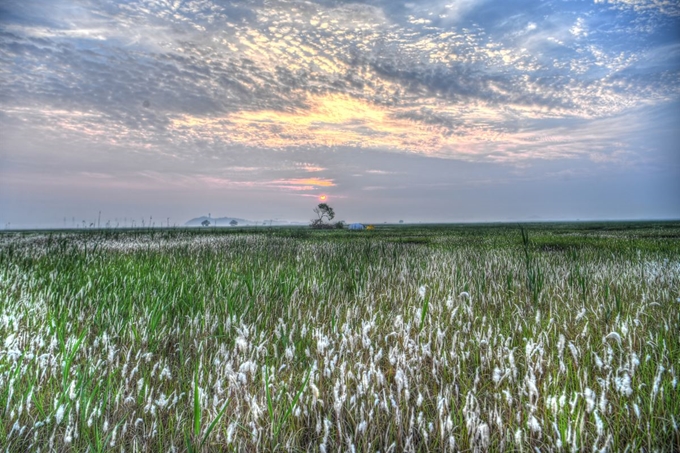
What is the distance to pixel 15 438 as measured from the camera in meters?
2.44

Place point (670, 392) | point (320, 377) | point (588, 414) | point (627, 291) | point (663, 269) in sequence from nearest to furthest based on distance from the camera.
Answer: point (588, 414) → point (670, 392) → point (320, 377) → point (627, 291) → point (663, 269)

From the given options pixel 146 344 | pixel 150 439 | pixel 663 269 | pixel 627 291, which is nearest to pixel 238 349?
pixel 146 344

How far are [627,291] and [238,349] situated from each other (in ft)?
20.7

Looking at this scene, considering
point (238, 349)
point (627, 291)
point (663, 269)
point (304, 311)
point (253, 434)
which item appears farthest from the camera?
point (663, 269)

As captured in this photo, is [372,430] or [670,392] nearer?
[372,430]

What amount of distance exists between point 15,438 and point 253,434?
1.54 metres

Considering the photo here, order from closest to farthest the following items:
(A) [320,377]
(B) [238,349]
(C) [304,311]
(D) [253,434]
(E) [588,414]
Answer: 1. (D) [253,434]
2. (E) [588,414]
3. (A) [320,377]
4. (B) [238,349]
5. (C) [304,311]

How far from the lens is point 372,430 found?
247 centimetres

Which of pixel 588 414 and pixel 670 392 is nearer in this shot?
pixel 588 414

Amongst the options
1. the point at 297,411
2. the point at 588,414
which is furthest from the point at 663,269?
the point at 297,411

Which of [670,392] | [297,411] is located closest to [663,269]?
[670,392]

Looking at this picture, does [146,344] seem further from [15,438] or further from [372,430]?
[372,430]

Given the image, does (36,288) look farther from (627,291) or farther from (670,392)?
(627,291)

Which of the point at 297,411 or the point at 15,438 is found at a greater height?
the point at 297,411
